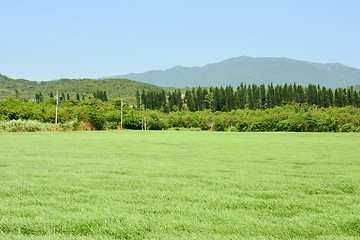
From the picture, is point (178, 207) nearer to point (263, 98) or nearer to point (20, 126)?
point (20, 126)

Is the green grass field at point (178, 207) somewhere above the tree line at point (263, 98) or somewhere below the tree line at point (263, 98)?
below

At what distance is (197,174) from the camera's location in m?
7.59

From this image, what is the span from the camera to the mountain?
144300 millimetres

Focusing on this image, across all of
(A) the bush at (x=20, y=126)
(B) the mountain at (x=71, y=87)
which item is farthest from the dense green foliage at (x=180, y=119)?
(B) the mountain at (x=71, y=87)

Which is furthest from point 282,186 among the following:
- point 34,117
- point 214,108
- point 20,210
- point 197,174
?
point 214,108

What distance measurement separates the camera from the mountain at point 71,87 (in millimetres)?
144300

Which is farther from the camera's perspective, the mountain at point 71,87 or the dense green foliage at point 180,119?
the mountain at point 71,87

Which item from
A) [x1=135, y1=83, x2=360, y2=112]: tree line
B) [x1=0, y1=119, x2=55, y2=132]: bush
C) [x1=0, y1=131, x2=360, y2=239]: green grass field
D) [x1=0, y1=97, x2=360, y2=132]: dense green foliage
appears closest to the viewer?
[x1=0, y1=131, x2=360, y2=239]: green grass field

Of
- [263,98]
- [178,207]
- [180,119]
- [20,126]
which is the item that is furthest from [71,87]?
[178,207]

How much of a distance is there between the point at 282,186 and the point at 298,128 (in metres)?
54.7

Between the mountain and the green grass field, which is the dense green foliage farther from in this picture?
the mountain

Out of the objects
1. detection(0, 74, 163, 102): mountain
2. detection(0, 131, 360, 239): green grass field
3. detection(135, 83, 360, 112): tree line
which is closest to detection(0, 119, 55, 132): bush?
detection(0, 131, 360, 239): green grass field

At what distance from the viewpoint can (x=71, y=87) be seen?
A: 151500 millimetres

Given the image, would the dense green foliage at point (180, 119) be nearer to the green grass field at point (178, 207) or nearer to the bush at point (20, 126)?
the bush at point (20, 126)
